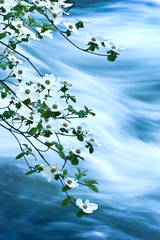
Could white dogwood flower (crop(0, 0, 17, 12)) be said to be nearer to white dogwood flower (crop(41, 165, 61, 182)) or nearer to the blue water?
the blue water

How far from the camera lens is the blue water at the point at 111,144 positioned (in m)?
2.09

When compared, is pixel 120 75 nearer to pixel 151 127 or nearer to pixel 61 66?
pixel 61 66

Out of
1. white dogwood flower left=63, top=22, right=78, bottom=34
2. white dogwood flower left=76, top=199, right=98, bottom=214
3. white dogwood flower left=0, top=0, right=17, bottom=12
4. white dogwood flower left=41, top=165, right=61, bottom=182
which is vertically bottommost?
white dogwood flower left=76, top=199, right=98, bottom=214

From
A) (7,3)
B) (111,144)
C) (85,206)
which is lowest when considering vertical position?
(85,206)

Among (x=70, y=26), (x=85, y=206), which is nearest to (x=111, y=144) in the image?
(x=70, y=26)

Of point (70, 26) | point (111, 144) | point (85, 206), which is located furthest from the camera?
point (111, 144)

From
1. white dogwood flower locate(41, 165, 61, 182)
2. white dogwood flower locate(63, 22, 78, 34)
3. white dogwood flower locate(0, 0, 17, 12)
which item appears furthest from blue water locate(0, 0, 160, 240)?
white dogwood flower locate(41, 165, 61, 182)

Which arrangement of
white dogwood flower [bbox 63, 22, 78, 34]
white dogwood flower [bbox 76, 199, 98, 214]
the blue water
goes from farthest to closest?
the blue water < white dogwood flower [bbox 63, 22, 78, 34] < white dogwood flower [bbox 76, 199, 98, 214]

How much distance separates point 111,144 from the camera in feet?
10.5

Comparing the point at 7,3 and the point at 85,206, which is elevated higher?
the point at 7,3

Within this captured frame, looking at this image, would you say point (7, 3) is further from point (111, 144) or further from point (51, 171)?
point (111, 144)

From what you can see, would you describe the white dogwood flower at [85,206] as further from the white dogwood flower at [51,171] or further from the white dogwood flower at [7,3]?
the white dogwood flower at [7,3]

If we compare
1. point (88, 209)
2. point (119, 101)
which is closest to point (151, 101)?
point (119, 101)

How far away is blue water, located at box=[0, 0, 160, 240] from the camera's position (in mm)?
2092
